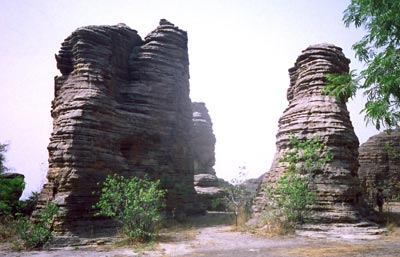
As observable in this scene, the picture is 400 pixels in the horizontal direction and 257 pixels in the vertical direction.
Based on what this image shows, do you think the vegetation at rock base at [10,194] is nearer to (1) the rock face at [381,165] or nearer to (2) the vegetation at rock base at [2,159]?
(2) the vegetation at rock base at [2,159]

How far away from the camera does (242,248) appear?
11812mm

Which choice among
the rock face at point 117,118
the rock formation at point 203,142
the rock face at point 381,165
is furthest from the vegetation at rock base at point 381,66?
the rock formation at point 203,142

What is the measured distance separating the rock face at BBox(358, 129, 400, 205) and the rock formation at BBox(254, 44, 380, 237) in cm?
1566

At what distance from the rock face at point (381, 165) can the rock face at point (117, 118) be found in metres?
16.8

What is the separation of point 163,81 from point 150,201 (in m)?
9.41

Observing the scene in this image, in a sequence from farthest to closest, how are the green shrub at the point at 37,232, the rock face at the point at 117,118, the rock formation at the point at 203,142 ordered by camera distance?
the rock formation at the point at 203,142 → the rock face at the point at 117,118 → the green shrub at the point at 37,232

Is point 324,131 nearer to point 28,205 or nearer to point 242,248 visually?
point 242,248

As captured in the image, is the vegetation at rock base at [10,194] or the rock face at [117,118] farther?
the vegetation at rock base at [10,194]

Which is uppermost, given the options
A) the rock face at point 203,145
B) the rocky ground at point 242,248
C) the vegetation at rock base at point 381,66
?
the rock face at point 203,145

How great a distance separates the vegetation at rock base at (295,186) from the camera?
50.2 ft

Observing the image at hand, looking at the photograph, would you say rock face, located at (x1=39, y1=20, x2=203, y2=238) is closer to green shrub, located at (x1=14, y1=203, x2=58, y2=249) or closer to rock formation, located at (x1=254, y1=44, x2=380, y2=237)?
green shrub, located at (x1=14, y1=203, x2=58, y2=249)

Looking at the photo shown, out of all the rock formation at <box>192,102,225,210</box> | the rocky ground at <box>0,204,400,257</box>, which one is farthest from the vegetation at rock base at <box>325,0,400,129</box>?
the rock formation at <box>192,102,225,210</box>

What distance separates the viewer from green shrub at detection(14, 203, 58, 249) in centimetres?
1312

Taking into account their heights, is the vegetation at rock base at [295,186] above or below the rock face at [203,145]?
below
